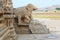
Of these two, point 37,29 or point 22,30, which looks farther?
point 37,29

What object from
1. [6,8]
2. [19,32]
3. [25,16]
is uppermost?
[6,8]

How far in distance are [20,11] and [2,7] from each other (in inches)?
119

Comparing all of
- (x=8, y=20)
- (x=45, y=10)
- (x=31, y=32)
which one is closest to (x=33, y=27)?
(x=31, y=32)

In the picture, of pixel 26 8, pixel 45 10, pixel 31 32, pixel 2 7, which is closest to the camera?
pixel 2 7

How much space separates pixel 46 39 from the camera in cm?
561

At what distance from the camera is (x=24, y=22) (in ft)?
23.4

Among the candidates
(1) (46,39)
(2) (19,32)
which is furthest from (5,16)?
(2) (19,32)

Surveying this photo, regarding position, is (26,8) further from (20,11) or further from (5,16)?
(5,16)

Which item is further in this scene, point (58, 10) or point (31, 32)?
point (58, 10)

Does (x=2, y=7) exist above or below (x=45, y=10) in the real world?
above

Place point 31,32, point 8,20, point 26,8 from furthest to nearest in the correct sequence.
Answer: point 26,8
point 31,32
point 8,20

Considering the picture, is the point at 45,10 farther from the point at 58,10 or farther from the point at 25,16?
the point at 25,16

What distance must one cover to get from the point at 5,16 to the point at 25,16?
2946 mm

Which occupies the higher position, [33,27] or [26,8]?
[26,8]
